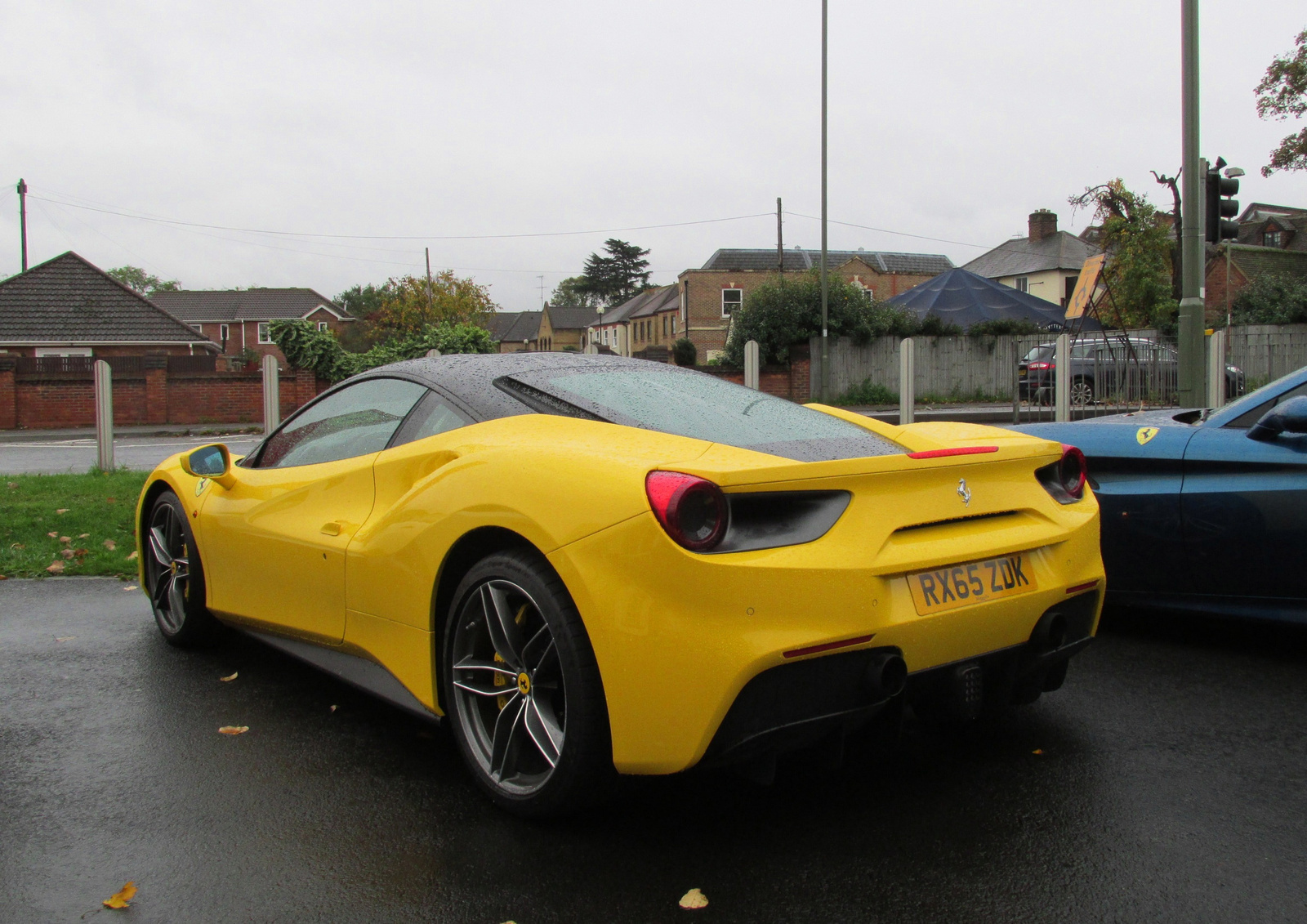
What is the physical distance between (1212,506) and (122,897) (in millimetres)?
4031

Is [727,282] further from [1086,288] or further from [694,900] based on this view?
[694,900]

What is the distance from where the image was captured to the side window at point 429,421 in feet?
10.3

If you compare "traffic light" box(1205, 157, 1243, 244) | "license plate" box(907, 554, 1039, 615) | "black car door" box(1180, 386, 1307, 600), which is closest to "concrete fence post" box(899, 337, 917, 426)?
"traffic light" box(1205, 157, 1243, 244)

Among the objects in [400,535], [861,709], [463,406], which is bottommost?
[861,709]

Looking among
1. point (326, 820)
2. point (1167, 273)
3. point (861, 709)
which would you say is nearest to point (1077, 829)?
point (861, 709)

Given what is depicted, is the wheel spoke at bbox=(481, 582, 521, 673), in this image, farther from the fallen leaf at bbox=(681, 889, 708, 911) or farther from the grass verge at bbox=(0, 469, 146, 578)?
the grass verge at bbox=(0, 469, 146, 578)

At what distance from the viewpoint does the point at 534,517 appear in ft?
8.36

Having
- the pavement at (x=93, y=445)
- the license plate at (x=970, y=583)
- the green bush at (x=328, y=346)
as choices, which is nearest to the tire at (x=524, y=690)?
the license plate at (x=970, y=583)

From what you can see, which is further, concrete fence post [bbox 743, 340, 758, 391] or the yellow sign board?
concrete fence post [bbox 743, 340, 758, 391]

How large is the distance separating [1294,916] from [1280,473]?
234 cm

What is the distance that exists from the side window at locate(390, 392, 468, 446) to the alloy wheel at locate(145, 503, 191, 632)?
1608mm

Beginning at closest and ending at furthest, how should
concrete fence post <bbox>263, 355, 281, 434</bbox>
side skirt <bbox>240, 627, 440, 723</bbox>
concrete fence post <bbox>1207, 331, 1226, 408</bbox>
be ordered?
side skirt <bbox>240, 627, 440, 723</bbox>
concrete fence post <bbox>263, 355, 281, 434</bbox>
concrete fence post <bbox>1207, 331, 1226, 408</bbox>

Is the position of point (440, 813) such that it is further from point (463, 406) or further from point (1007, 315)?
point (1007, 315)

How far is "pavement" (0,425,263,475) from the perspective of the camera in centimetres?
1416
